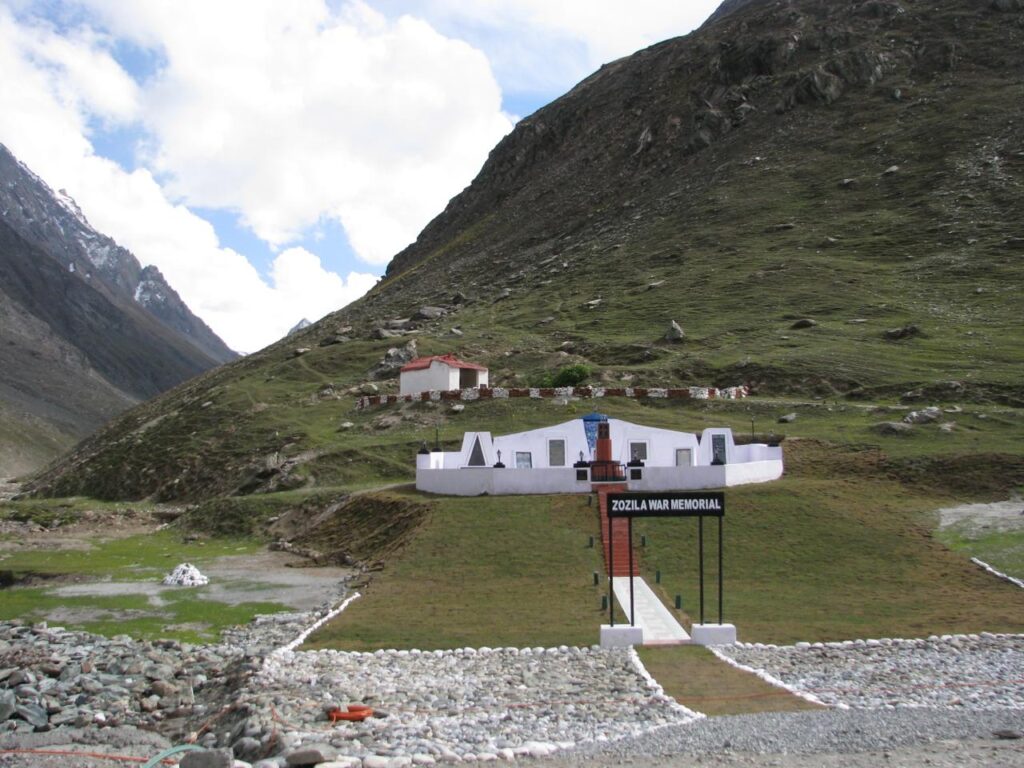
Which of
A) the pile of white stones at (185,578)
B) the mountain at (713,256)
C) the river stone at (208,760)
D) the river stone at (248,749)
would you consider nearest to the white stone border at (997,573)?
the mountain at (713,256)

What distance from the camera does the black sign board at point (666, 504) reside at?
78.0ft

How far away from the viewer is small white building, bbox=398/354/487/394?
67.4 meters

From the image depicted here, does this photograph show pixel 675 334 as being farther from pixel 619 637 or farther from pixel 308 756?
pixel 308 756

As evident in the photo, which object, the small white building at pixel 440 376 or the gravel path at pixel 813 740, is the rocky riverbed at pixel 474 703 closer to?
the gravel path at pixel 813 740

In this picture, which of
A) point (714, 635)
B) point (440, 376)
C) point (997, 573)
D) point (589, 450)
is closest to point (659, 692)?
point (714, 635)

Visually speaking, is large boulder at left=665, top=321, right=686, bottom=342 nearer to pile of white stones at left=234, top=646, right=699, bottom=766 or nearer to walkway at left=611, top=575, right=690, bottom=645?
walkway at left=611, top=575, right=690, bottom=645

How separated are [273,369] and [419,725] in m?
76.4

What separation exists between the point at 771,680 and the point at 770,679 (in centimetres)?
9

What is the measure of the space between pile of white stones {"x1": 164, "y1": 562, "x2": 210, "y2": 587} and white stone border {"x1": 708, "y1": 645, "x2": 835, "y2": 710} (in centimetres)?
1944

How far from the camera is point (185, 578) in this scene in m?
33.6

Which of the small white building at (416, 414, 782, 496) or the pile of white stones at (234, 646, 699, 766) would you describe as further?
the small white building at (416, 414, 782, 496)

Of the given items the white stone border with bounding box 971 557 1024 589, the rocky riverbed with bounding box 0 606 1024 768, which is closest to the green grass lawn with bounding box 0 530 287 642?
the rocky riverbed with bounding box 0 606 1024 768

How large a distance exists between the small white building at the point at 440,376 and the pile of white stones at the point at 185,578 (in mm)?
33637

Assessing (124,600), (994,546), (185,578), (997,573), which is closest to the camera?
(997,573)
